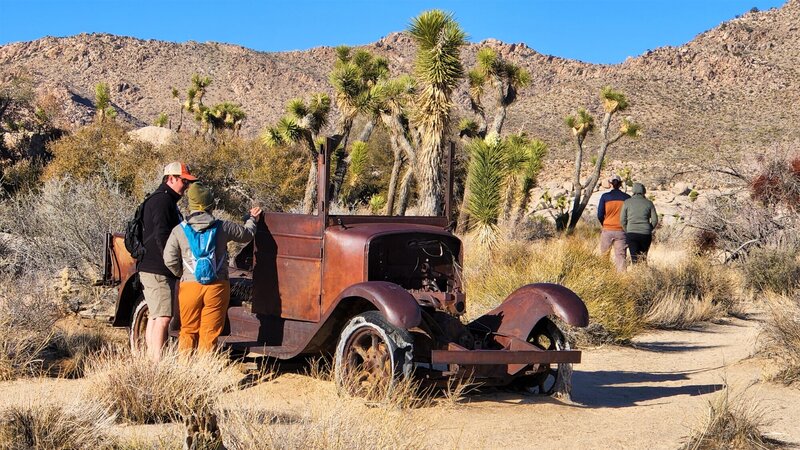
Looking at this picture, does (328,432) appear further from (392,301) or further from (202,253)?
(202,253)

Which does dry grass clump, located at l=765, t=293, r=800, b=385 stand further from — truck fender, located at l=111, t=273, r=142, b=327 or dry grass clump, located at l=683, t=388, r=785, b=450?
truck fender, located at l=111, t=273, r=142, b=327

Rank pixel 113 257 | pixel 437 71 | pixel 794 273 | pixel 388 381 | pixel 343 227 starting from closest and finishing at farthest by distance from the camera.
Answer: pixel 388 381
pixel 343 227
pixel 113 257
pixel 794 273
pixel 437 71

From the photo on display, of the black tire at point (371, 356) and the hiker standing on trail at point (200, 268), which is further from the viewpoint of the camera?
the hiker standing on trail at point (200, 268)

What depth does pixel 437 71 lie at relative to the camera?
19531 mm

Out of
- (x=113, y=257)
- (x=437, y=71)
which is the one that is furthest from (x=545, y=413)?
(x=437, y=71)

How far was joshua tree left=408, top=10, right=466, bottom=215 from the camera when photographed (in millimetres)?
19422

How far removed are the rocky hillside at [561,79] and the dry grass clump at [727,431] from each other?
28.4 metres

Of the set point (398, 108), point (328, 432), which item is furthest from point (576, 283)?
point (398, 108)

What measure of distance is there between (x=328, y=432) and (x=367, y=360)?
2.71 metres

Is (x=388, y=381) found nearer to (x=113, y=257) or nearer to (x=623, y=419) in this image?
(x=623, y=419)

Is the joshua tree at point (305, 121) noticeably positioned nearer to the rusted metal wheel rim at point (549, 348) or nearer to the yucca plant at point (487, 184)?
the yucca plant at point (487, 184)

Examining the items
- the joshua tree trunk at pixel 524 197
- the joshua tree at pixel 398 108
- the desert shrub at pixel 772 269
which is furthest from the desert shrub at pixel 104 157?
the desert shrub at pixel 772 269

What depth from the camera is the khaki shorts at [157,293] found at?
7910 millimetres

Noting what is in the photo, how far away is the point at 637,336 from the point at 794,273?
4.20m
